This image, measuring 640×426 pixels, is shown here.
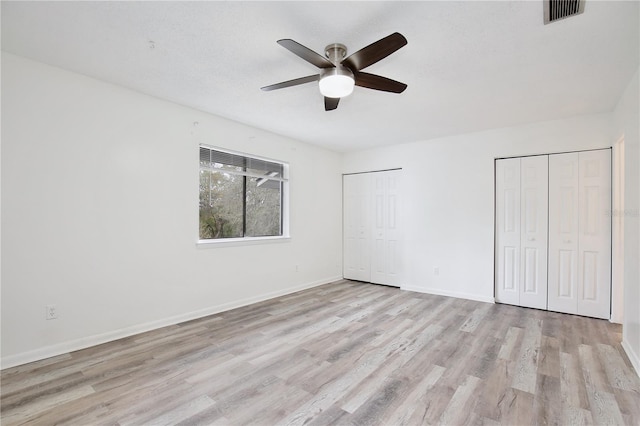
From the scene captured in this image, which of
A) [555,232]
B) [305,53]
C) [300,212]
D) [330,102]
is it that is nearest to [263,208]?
[300,212]

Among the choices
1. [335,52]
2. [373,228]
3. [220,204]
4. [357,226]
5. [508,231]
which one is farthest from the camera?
[357,226]

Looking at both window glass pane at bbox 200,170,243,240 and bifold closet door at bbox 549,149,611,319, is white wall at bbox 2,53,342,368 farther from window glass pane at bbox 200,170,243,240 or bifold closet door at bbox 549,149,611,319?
bifold closet door at bbox 549,149,611,319

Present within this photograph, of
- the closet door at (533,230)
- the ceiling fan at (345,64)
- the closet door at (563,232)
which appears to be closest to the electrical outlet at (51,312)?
the ceiling fan at (345,64)

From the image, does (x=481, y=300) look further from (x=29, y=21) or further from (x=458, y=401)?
(x=29, y=21)

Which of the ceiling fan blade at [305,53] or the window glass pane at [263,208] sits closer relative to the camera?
the ceiling fan blade at [305,53]

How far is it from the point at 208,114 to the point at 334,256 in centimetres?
349

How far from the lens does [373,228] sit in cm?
582

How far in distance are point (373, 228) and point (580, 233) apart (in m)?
3.03

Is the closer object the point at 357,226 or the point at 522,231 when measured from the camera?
the point at 522,231

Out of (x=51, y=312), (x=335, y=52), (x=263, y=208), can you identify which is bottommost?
(x=51, y=312)

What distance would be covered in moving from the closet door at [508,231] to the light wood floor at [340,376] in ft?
2.49

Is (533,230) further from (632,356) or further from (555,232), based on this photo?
(632,356)

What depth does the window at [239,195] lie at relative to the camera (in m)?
4.04

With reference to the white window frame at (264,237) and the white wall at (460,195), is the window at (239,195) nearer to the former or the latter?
the white window frame at (264,237)
